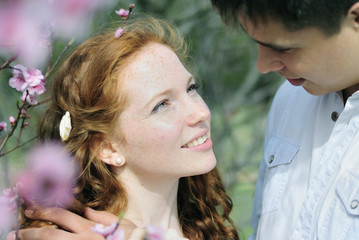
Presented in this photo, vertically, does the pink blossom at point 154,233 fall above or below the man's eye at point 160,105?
above

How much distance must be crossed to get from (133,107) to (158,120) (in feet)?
0.33

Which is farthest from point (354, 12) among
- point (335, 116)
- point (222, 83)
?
point (222, 83)

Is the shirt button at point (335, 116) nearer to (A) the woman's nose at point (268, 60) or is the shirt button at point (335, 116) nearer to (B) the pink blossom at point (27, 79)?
(A) the woman's nose at point (268, 60)

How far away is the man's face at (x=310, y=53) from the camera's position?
140cm

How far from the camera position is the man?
1.37 meters

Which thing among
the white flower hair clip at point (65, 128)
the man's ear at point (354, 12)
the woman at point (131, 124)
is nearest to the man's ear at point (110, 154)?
the woman at point (131, 124)

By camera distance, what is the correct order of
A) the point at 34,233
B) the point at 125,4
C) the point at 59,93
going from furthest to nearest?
the point at 125,4 < the point at 59,93 < the point at 34,233

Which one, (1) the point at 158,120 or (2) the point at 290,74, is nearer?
(2) the point at 290,74

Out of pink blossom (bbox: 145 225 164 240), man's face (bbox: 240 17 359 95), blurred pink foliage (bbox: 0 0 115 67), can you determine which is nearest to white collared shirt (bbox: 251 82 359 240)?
man's face (bbox: 240 17 359 95)

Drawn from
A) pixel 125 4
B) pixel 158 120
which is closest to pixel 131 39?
pixel 158 120

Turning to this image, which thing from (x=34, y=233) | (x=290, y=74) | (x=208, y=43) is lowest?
(x=208, y=43)

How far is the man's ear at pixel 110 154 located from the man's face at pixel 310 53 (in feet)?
2.00

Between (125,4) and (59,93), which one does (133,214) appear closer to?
(59,93)

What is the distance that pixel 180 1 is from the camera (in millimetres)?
3965
